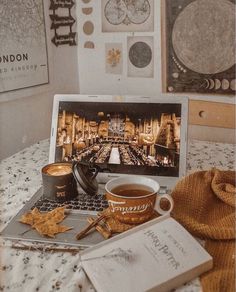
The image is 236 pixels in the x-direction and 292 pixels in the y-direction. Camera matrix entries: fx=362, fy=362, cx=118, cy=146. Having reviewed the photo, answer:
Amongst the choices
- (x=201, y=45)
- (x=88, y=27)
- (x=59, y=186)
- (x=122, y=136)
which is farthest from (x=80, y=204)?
(x=88, y=27)

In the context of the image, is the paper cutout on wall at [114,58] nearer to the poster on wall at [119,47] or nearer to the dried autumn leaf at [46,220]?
the poster on wall at [119,47]

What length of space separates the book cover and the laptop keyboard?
0.14 meters

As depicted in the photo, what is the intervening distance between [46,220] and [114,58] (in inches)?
29.3

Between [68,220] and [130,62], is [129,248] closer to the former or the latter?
[68,220]

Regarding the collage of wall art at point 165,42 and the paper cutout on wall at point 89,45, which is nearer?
the collage of wall art at point 165,42

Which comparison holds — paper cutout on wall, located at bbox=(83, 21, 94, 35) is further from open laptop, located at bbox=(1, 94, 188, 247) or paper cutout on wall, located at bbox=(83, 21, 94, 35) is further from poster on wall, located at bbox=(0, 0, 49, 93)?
open laptop, located at bbox=(1, 94, 188, 247)

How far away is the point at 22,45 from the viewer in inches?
39.6

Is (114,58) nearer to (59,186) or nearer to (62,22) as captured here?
(62,22)

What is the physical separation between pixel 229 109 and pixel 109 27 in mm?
474

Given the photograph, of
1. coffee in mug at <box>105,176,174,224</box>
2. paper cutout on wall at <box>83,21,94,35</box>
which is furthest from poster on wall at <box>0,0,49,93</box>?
coffee in mug at <box>105,176,174,224</box>

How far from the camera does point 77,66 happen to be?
129 cm

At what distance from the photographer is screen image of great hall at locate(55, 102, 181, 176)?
0.76 m

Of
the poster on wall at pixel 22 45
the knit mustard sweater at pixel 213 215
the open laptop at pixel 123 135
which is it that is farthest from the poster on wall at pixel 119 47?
the knit mustard sweater at pixel 213 215

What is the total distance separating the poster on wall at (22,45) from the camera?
945mm
